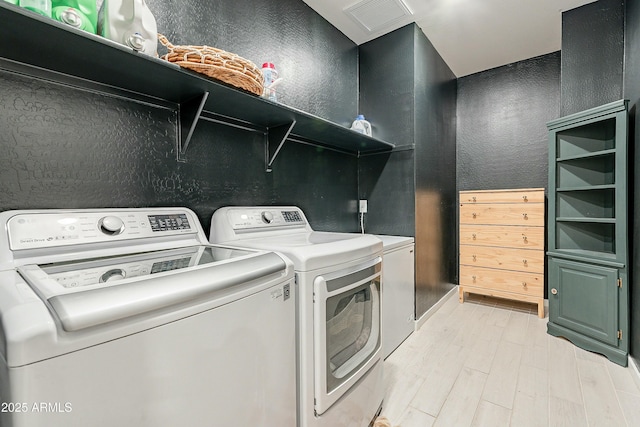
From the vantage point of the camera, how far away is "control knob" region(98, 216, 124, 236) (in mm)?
1107

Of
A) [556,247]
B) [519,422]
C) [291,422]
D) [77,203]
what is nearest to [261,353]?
[291,422]

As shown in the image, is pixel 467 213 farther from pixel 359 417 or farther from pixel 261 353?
pixel 261 353

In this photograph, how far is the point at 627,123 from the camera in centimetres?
195

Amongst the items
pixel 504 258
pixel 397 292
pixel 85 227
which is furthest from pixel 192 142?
pixel 504 258

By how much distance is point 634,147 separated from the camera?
196cm

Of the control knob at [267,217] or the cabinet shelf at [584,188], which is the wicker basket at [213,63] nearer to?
the control knob at [267,217]

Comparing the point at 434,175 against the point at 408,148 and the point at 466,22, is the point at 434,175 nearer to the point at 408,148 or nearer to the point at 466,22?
the point at 408,148

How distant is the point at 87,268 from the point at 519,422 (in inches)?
77.6

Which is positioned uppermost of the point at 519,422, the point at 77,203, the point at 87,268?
the point at 77,203

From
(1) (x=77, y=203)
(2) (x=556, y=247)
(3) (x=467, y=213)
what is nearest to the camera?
(1) (x=77, y=203)

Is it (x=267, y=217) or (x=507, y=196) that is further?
(x=507, y=196)

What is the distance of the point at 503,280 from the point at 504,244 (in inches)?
14.2

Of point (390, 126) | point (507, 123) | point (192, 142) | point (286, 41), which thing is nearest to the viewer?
point (192, 142)

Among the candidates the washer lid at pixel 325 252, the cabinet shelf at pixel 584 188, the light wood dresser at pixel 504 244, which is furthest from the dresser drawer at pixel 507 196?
the washer lid at pixel 325 252
